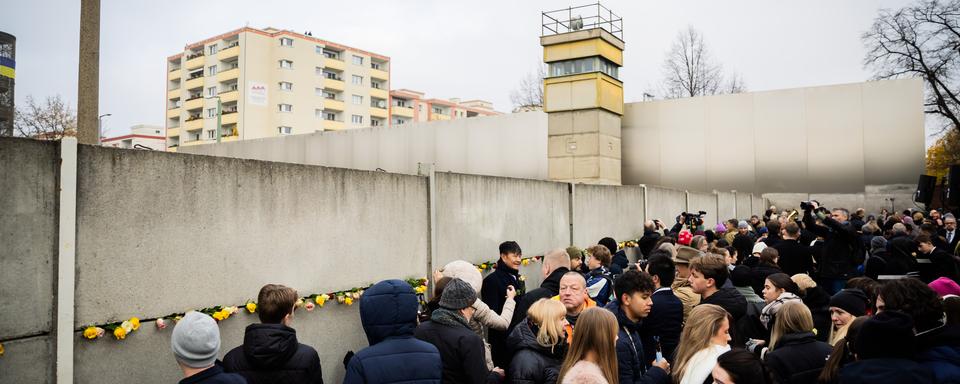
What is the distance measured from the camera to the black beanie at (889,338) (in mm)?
3238

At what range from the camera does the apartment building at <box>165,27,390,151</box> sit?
6581 centimetres

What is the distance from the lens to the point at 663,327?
16.4ft

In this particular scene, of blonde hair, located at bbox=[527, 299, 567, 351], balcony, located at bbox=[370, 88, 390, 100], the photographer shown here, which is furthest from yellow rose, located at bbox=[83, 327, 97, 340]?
balcony, located at bbox=[370, 88, 390, 100]

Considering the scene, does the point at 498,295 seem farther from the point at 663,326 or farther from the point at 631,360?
the point at 631,360

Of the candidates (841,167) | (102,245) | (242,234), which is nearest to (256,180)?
(242,234)

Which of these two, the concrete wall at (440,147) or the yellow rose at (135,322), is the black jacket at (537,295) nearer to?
the yellow rose at (135,322)

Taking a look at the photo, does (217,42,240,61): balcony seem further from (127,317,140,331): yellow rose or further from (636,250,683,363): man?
(636,250,683,363): man

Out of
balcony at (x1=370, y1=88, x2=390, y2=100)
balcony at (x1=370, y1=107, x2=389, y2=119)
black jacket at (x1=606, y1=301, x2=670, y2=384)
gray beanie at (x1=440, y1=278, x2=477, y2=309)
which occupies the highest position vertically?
balcony at (x1=370, y1=88, x2=390, y2=100)

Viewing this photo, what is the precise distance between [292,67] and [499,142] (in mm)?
42752

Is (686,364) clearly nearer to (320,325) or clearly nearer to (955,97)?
(320,325)

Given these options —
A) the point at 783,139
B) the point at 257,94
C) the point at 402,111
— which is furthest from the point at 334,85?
the point at 783,139

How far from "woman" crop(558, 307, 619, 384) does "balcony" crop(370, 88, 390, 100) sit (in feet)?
245

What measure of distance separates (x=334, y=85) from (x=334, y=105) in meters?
2.35

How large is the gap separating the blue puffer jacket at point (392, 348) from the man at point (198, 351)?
0.67 meters
